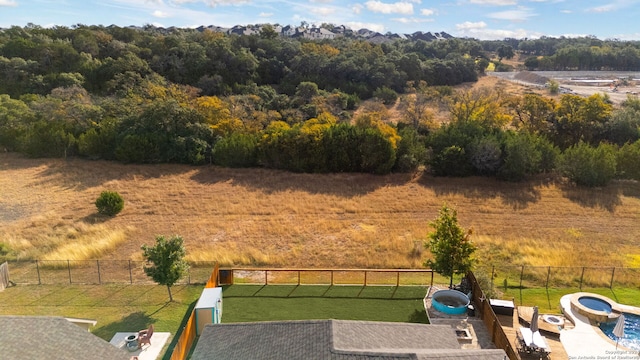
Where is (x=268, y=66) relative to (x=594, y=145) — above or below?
above

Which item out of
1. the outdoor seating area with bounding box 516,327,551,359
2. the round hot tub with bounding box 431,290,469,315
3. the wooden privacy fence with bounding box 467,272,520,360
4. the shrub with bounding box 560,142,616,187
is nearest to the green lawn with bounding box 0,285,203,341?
the round hot tub with bounding box 431,290,469,315

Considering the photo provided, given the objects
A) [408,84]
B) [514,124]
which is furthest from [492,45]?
[514,124]

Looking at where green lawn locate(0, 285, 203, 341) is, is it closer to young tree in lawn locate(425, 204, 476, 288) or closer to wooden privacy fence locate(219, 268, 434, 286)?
wooden privacy fence locate(219, 268, 434, 286)

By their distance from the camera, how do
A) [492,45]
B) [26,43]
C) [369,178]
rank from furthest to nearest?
[492,45] < [26,43] < [369,178]

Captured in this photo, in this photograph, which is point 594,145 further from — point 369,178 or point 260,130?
point 260,130

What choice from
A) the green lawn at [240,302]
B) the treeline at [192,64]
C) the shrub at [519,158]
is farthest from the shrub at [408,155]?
the treeline at [192,64]

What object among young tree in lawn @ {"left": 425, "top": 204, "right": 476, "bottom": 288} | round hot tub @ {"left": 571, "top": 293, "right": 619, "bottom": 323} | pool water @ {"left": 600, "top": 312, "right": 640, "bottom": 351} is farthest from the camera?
young tree in lawn @ {"left": 425, "top": 204, "right": 476, "bottom": 288}
